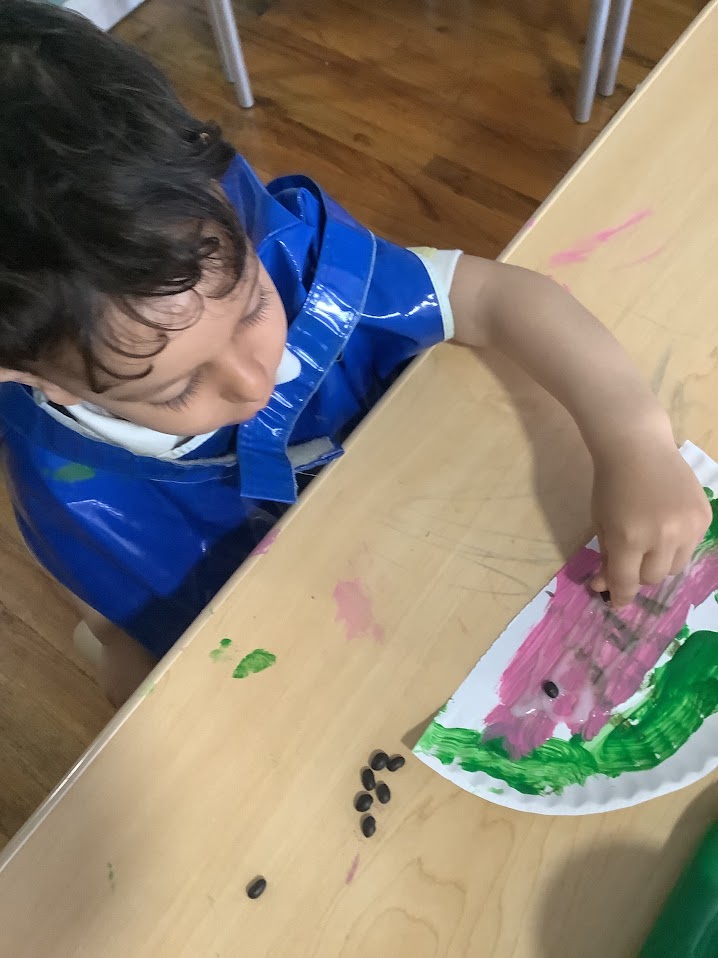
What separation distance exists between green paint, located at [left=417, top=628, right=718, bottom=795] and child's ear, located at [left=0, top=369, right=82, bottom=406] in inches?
12.3

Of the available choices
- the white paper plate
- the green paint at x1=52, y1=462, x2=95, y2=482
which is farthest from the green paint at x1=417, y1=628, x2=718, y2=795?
the green paint at x1=52, y1=462, x2=95, y2=482

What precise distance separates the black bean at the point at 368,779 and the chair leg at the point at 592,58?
1.23 m

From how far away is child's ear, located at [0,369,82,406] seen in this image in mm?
484

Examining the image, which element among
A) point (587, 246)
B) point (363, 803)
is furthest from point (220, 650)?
point (587, 246)

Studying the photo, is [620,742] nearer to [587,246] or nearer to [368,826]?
[368,826]

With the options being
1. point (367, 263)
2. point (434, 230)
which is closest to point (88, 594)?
point (367, 263)

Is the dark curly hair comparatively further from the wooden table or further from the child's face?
the wooden table

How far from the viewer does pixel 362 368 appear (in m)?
0.69

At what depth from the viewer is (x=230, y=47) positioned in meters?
1.44

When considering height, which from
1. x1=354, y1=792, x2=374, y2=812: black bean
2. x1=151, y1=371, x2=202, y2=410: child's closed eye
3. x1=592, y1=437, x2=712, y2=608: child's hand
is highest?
x1=592, y1=437, x2=712, y2=608: child's hand

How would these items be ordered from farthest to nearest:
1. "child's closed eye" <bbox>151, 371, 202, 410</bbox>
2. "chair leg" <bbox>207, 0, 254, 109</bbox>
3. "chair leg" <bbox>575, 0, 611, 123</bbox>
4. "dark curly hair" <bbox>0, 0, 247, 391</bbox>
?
"chair leg" <bbox>207, 0, 254, 109</bbox> < "chair leg" <bbox>575, 0, 611, 123</bbox> < "child's closed eye" <bbox>151, 371, 202, 410</bbox> < "dark curly hair" <bbox>0, 0, 247, 391</bbox>

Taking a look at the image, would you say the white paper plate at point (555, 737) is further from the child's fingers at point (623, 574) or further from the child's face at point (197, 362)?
the child's face at point (197, 362)

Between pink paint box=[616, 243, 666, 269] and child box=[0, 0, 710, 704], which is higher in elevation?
pink paint box=[616, 243, 666, 269]

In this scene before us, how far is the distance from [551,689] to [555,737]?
0.03 meters
